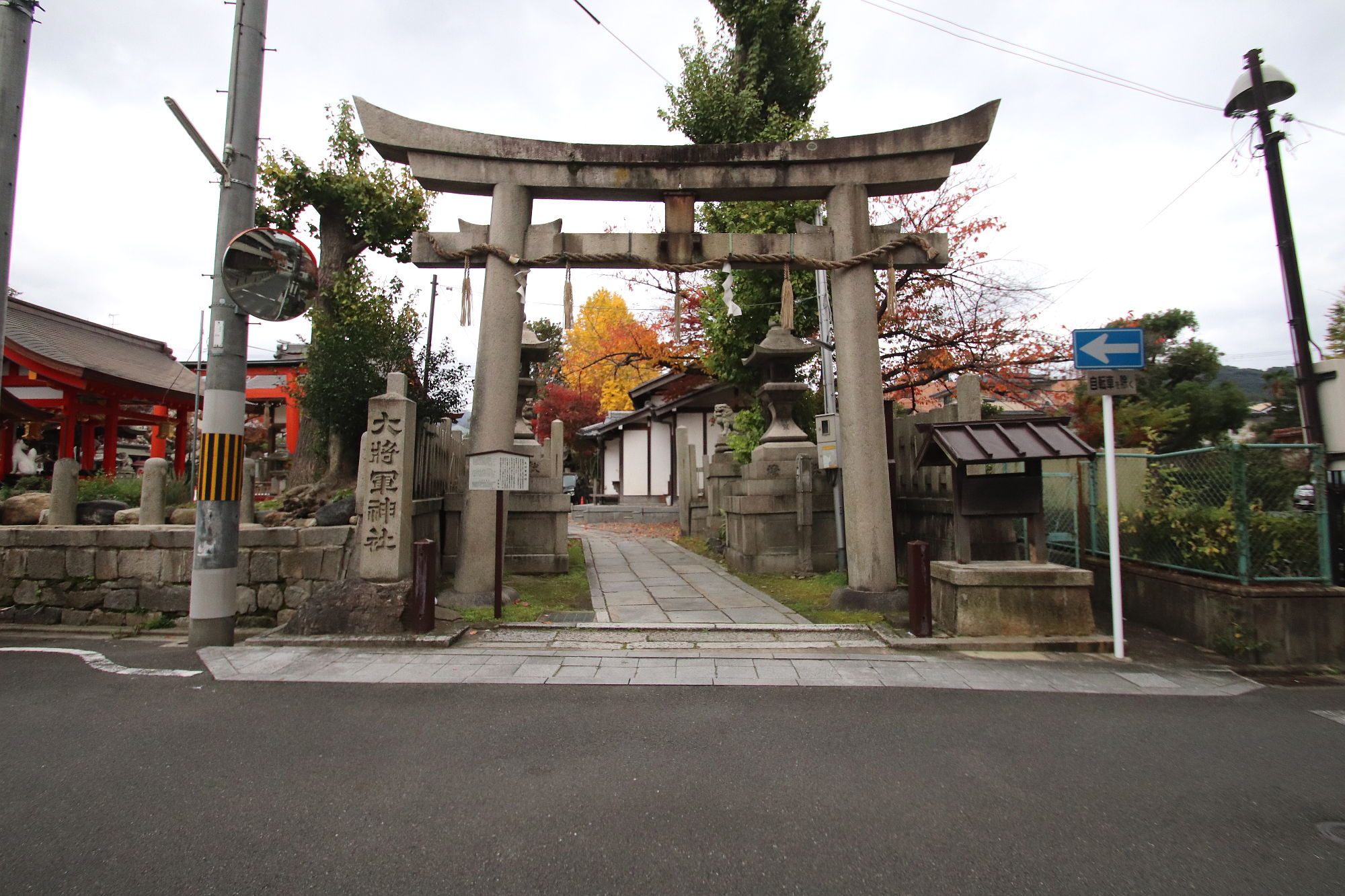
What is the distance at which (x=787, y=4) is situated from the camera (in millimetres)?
16469

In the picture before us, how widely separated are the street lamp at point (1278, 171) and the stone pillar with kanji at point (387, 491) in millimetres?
11061

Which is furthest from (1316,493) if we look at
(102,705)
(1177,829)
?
(102,705)

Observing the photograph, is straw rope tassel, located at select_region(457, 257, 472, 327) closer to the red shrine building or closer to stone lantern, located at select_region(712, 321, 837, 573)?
stone lantern, located at select_region(712, 321, 837, 573)

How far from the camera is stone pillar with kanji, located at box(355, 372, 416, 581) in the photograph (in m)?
6.80

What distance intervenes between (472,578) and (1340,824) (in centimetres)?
722

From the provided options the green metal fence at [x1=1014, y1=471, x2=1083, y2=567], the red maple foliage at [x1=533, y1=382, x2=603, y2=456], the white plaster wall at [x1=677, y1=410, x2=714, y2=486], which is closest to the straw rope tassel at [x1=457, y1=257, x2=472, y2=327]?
the green metal fence at [x1=1014, y1=471, x2=1083, y2=567]

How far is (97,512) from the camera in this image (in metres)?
9.02

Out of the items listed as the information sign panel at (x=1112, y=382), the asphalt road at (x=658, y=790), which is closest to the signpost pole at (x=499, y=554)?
the asphalt road at (x=658, y=790)

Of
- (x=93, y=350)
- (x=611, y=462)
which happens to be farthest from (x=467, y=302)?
(x=611, y=462)

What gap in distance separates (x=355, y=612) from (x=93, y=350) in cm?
1528

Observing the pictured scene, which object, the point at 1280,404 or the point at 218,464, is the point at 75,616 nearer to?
the point at 218,464

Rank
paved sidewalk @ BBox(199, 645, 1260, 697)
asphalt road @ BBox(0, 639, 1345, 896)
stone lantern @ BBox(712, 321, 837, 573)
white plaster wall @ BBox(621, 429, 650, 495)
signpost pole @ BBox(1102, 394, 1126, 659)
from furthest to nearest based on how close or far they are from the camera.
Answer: white plaster wall @ BBox(621, 429, 650, 495) < stone lantern @ BBox(712, 321, 837, 573) < signpost pole @ BBox(1102, 394, 1126, 659) < paved sidewalk @ BBox(199, 645, 1260, 697) < asphalt road @ BBox(0, 639, 1345, 896)

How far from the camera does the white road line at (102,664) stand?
5457mm

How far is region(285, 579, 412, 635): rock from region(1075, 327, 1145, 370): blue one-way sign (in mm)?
6904
